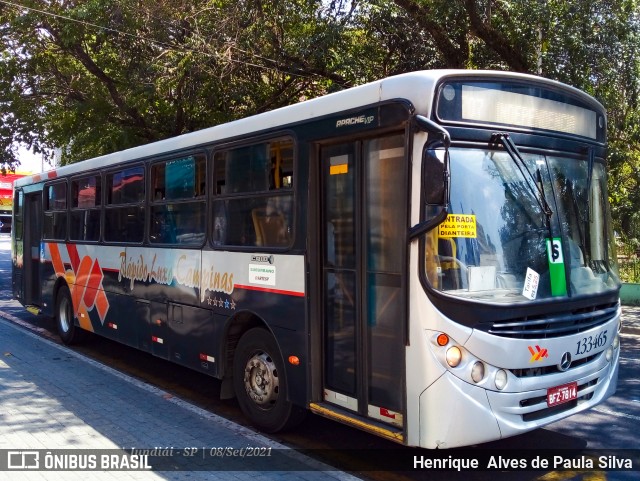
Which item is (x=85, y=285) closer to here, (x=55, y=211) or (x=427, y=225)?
(x=55, y=211)

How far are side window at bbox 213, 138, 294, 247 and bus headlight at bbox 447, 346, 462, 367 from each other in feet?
6.21

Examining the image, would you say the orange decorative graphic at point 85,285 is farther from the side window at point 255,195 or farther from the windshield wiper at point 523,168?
the windshield wiper at point 523,168

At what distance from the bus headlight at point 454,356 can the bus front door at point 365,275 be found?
36 centimetres

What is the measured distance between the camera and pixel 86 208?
991cm

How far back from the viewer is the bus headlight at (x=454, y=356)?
14.1 feet

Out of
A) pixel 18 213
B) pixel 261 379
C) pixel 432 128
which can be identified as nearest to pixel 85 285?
pixel 18 213

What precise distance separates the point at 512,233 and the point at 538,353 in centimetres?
87

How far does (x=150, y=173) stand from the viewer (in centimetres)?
806

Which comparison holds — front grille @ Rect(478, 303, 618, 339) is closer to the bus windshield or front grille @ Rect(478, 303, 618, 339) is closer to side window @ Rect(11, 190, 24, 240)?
the bus windshield

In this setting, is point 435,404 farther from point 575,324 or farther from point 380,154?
point 380,154

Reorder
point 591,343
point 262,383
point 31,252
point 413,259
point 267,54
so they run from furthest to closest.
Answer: point 267,54 < point 31,252 < point 262,383 < point 591,343 < point 413,259

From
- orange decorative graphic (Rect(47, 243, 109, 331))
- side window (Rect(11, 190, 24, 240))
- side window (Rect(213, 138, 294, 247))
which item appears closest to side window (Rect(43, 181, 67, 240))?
orange decorative graphic (Rect(47, 243, 109, 331))

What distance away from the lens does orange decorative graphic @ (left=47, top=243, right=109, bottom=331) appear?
940 cm

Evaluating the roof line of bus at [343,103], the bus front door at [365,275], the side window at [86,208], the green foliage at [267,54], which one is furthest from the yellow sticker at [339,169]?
the green foliage at [267,54]
